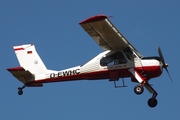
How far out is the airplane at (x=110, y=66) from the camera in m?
22.0

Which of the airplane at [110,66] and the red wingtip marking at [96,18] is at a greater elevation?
the red wingtip marking at [96,18]

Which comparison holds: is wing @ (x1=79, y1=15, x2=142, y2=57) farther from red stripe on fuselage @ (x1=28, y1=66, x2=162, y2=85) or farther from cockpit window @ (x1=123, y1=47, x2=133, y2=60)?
red stripe on fuselage @ (x1=28, y1=66, x2=162, y2=85)

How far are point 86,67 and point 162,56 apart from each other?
150 inches

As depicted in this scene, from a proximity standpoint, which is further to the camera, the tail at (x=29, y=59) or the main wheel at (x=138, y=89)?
the tail at (x=29, y=59)

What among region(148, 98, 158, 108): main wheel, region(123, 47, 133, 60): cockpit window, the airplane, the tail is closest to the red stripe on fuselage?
the airplane

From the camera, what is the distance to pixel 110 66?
2306cm

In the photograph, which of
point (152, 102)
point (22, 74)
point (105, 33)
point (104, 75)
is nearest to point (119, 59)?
point (104, 75)

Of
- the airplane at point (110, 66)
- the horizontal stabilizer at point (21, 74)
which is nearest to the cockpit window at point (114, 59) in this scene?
the airplane at point (110, 66)

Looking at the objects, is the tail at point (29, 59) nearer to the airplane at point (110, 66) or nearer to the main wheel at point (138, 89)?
the airplane at point (110, 66)

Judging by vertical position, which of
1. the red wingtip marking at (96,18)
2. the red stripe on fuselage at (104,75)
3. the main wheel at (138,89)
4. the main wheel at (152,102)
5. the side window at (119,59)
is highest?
the red wingtip marking at (96,18)

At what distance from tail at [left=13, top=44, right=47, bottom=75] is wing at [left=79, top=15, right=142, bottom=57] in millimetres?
4075

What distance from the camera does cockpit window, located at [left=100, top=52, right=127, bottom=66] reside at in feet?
75.3

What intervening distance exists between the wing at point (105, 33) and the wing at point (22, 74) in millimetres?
4260

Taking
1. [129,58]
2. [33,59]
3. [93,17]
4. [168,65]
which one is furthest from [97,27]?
[33,59]
